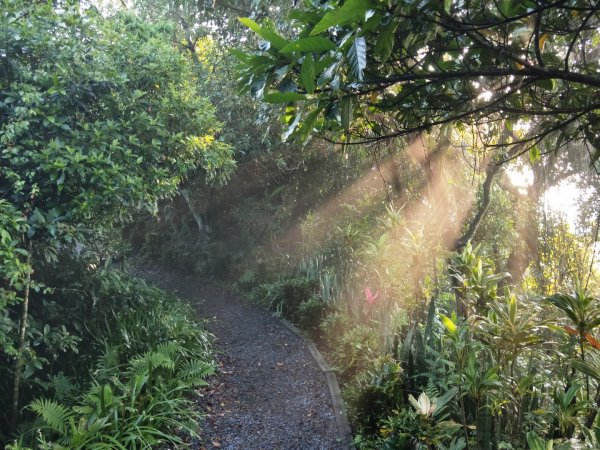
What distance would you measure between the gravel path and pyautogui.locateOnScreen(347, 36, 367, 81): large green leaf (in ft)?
12.3

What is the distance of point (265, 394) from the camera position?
17.7 feet

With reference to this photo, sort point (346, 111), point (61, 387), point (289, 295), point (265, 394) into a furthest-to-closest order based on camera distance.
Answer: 1. point (289, 295)
2. point (265, 394)
3. point (61, 387)
4. point (346, 111)

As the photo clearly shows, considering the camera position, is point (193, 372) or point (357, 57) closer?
point (357, 57)

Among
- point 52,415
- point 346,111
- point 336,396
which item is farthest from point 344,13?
point 336,396

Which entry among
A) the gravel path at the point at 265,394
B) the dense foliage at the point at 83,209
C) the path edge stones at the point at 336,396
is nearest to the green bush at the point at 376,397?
the path edge stones at the point at 336,396

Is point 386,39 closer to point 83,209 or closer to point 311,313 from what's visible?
point 83,209

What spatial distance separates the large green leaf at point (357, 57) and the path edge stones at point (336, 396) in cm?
368

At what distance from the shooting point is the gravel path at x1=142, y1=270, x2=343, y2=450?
4.43 meters

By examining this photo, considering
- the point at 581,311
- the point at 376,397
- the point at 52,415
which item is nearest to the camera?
the point at 581,311

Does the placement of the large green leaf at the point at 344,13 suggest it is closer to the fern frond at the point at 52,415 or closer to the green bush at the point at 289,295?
the fern frond at the point at 52,415

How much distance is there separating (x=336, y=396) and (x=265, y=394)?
0.91m

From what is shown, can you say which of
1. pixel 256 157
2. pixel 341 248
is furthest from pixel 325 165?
pixel 341 248

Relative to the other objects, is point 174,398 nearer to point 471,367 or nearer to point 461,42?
point 471,367

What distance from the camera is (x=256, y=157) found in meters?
10.5
